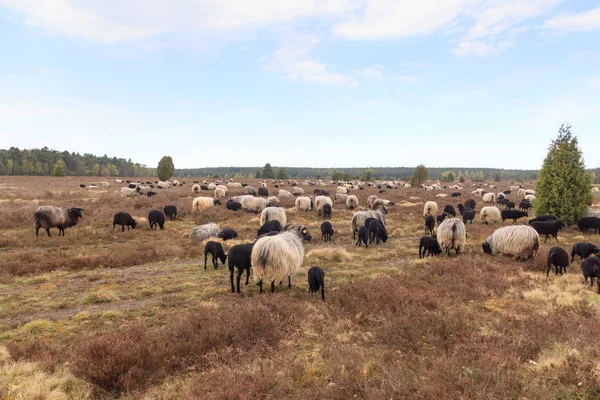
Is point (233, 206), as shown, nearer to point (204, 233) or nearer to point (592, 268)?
point (204, 233)

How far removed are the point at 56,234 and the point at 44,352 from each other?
1735 centimetres

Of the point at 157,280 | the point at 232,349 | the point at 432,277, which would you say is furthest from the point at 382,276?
the point at 157,280

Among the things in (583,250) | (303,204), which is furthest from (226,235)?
(583,250)

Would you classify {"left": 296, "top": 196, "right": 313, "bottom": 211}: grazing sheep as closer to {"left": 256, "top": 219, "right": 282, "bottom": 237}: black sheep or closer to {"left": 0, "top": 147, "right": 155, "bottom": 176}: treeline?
{"left": 256, "top": 219, "right": 282, "bottom": 237}: black sheep

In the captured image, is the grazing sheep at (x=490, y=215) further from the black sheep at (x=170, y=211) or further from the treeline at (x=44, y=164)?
the treeline at (x=44, y=164)

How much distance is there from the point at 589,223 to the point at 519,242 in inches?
503

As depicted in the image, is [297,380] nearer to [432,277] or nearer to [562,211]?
[432,277]

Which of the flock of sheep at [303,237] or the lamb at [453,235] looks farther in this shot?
the lamb at [453,235]

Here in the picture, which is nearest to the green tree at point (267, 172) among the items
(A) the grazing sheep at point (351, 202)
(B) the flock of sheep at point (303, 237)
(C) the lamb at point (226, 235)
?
(A) the grazing sheep at point (351, 202)

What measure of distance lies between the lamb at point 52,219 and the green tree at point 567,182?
1404 inches

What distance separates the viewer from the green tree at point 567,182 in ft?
79.6

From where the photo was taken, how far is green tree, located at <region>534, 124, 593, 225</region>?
79.6ft

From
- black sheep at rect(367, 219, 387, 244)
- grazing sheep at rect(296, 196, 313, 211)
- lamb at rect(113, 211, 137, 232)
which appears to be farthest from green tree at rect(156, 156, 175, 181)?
black sheep at rect(367, 219, 387, 244)

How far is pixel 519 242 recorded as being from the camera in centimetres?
1491
